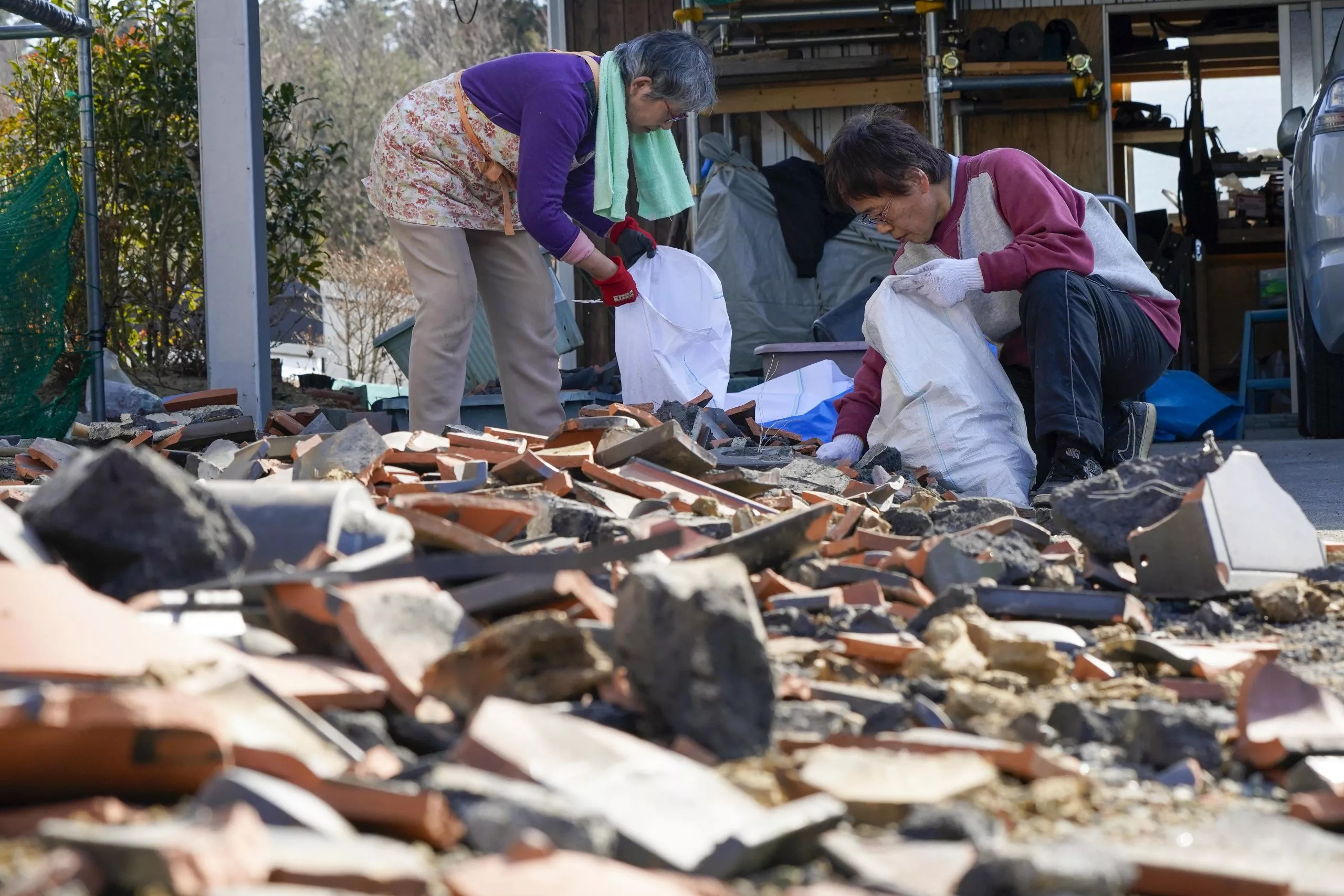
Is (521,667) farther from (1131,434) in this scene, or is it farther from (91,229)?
(91,229)

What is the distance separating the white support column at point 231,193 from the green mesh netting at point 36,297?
64 cm

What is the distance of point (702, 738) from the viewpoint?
156 cm

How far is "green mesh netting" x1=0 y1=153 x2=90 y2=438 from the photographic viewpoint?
5773 millimetres

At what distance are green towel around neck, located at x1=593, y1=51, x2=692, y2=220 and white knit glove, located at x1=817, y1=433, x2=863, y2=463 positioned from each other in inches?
38.5

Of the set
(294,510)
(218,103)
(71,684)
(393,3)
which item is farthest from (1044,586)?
(393,3)

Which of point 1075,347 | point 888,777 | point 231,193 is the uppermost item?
point 231,193

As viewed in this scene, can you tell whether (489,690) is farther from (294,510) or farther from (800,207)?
(800,207)

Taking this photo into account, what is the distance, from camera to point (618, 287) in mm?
4684

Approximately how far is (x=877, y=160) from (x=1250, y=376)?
6101mm

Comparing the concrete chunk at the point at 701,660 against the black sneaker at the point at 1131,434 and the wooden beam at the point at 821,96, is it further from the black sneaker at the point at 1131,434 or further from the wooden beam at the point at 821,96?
the wooden beam at the point at 821,96

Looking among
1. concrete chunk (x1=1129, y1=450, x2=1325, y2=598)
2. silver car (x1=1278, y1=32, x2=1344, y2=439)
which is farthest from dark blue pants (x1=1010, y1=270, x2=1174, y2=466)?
silver car (x1=1278, y1=32, x2=1344, y2=439)

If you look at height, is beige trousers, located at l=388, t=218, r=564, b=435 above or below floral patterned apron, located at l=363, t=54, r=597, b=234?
below

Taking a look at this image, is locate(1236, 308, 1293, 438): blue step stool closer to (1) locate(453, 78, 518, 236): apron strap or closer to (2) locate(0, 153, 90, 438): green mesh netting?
(1) locate(453, 78, 518, 236): apron strap

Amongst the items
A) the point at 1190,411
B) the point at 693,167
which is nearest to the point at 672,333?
the point at 693,167
